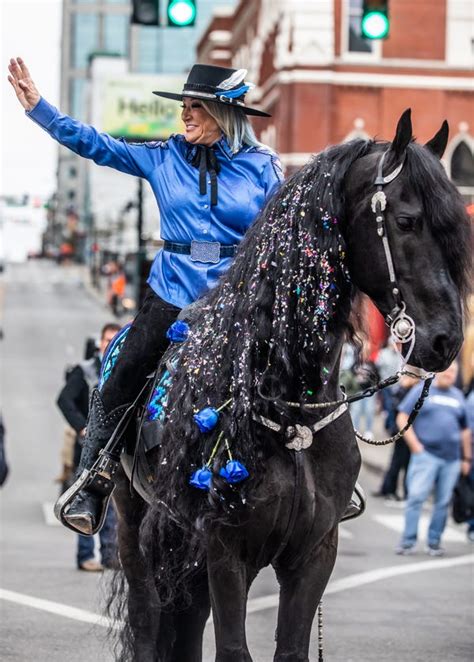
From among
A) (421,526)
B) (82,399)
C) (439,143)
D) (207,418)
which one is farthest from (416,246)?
(421,526)

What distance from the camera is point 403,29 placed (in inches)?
1815

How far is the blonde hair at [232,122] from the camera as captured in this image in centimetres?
633

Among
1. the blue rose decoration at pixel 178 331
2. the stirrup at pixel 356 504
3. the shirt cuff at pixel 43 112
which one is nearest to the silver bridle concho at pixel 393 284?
the blue rose decoration at pixel 178 331

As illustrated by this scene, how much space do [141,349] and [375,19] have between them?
10.1m

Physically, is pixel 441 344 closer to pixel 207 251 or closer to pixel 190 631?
pixel 207 251

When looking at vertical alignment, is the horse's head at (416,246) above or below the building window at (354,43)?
below

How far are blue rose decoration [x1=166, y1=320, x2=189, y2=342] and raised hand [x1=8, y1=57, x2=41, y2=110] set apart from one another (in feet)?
4.01

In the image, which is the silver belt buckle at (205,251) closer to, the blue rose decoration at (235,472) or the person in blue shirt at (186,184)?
the person in blue shirt at (186,184)

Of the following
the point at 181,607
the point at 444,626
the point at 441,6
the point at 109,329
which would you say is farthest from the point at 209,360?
the point at 441,6

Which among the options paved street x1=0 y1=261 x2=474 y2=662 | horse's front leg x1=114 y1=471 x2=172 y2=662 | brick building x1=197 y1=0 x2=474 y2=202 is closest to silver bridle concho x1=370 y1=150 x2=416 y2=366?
horse's front leg x1=114 y1=471 x2=172 y2=662

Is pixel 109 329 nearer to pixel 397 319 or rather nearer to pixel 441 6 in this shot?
pixel 397 319

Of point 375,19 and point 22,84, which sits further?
point 375,19

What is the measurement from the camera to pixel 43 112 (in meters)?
6.43

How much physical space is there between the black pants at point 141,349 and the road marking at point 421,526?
1112 cm
